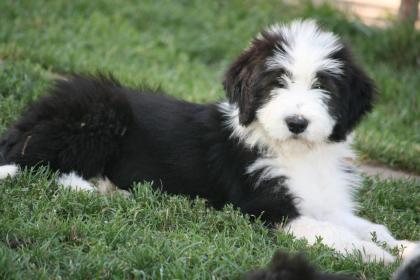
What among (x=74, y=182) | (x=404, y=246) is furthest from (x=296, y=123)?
(x=74, y=182)

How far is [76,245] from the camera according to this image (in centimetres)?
388

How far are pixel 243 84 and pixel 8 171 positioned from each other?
5.59 ft

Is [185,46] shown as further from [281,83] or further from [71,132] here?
[281,83]

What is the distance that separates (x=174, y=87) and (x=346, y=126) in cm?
369

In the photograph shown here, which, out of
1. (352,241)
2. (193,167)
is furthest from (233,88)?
(352,241)

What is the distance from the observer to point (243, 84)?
472 cm

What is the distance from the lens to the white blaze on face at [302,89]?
174 inches

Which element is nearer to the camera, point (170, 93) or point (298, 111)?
point (298, 111)

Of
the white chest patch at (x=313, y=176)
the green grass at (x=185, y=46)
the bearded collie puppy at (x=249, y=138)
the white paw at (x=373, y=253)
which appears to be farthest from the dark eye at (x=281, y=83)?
the green grass at (x=185, y=46)

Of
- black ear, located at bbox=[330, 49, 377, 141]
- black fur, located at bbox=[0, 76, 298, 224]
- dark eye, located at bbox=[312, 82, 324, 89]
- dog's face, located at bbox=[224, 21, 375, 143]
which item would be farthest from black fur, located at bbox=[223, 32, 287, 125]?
black ear, located at bbox=[330, 49, 377, 141]

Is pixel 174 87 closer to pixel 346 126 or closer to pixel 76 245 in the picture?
pixel 346 126

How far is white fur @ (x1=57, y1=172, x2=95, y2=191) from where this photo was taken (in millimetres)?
4818

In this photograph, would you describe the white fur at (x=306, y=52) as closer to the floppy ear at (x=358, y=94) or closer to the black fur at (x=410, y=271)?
the floppy ear at (x=358, y=94)

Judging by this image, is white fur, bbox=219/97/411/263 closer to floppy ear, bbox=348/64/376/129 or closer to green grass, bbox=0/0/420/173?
floppy ear, bbox=348/64/376/129
